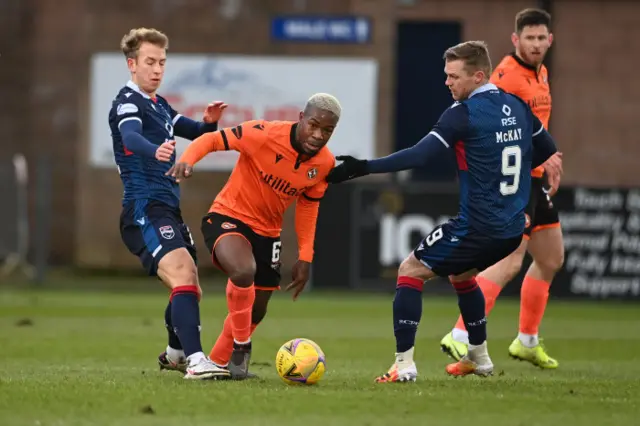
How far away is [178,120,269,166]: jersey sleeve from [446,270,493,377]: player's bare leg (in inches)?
62.3

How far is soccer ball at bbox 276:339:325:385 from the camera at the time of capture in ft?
28.1

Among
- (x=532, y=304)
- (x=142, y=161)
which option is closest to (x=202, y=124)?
(x=142, y=161)

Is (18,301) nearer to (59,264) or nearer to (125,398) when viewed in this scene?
(59,264)

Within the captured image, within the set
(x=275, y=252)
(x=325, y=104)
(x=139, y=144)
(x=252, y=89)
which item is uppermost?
(x=325, y=104)

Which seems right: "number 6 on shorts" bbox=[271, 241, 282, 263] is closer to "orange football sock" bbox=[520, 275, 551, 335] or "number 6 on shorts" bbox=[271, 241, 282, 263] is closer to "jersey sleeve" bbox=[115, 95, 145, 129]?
"jersey sleeve" bbox=[115, 95, 145, 129]

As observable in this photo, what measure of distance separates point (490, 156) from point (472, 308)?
1.10m

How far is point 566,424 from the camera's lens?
6.99 m

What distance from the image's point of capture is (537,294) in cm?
1079

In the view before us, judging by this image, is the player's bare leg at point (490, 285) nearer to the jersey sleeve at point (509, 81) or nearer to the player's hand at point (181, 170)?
the jersey sleeve at point (509, 81)

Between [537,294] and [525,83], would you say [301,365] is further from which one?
[525,83]

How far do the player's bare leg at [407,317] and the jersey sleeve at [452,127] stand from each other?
824 millimetres

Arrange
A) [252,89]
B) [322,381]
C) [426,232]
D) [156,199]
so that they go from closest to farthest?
[322,381]
[156,199]
[426,232]
[252,89]

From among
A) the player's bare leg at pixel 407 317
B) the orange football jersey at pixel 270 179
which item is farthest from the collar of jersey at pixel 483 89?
the player's bare leg at pixel 407 317

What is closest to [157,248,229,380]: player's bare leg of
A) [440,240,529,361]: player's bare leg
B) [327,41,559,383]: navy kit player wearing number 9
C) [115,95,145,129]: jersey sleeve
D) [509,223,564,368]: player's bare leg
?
[115,95,145,129]: jersey sleeve
